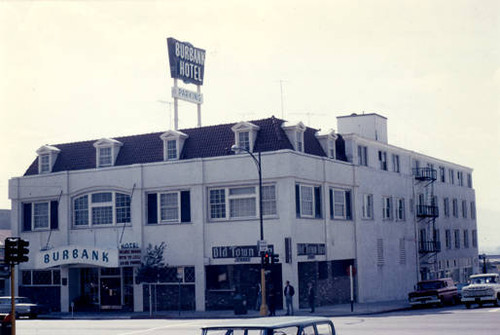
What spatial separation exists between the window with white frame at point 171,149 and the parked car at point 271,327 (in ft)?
110

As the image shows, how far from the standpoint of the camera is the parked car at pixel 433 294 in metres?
41.3

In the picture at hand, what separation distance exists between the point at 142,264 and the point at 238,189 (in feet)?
24.7

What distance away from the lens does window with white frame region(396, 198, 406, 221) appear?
57.0 m

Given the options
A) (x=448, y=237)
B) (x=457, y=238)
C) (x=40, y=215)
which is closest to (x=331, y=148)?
(x=40, y=215)

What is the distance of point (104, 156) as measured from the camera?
49.9m

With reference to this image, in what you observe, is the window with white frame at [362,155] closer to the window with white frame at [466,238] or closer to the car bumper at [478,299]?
the car bumper at [478,299]

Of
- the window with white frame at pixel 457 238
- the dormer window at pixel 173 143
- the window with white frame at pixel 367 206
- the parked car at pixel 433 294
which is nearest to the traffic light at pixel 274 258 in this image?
the parked car at pixel 433 294

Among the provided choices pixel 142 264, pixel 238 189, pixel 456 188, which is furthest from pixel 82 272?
pixel 456 188

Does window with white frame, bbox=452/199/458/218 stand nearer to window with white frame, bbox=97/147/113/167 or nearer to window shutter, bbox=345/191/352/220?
window shutter, bbox=345/191/352/220

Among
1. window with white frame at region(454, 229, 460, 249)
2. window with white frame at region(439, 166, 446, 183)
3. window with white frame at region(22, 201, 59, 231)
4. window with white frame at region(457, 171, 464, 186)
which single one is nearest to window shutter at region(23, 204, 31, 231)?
window with white frame at region(22, 201, 59, 231)

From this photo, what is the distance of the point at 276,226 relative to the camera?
4291 centimetres

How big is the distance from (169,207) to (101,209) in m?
5.01

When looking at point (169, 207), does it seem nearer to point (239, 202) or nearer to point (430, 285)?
point (239, 202)

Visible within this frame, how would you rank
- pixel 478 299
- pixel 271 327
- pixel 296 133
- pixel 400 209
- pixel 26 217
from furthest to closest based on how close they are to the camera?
pixel 400 209 → pixel 26 217 → pixel 296 133 → pixel 478 299 → pixel 271 327
